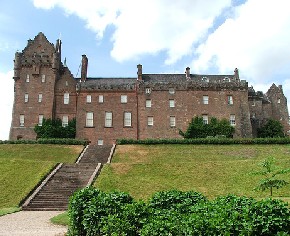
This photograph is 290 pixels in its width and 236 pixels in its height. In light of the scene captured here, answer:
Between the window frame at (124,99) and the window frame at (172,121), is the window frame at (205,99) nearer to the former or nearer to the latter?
the window frame at (172,121)

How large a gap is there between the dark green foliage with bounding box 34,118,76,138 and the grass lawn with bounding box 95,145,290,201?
17.4 metres

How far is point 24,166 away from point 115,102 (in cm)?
2767

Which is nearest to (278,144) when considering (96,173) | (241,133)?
(241,133)

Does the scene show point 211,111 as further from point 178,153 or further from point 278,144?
point 178,153

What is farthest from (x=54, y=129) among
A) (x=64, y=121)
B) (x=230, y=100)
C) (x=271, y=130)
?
(x=271, y=130)

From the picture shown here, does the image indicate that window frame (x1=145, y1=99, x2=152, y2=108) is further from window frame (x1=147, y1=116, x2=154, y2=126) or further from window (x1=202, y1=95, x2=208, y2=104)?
window (x1=202, y1=95, x2=208, y2=104)

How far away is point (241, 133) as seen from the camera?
56.2 meters

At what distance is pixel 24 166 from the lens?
106ft

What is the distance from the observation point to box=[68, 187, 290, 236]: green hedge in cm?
684

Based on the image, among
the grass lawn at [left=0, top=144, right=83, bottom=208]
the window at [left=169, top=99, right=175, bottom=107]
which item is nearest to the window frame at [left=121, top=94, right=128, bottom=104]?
the window at [left=169, top=99, right=175, bottom=107]

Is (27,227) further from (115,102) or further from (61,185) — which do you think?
(115,102)

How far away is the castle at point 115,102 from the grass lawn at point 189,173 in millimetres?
14535

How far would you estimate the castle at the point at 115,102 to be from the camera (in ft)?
186

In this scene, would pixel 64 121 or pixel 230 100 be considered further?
pixel 64 121
